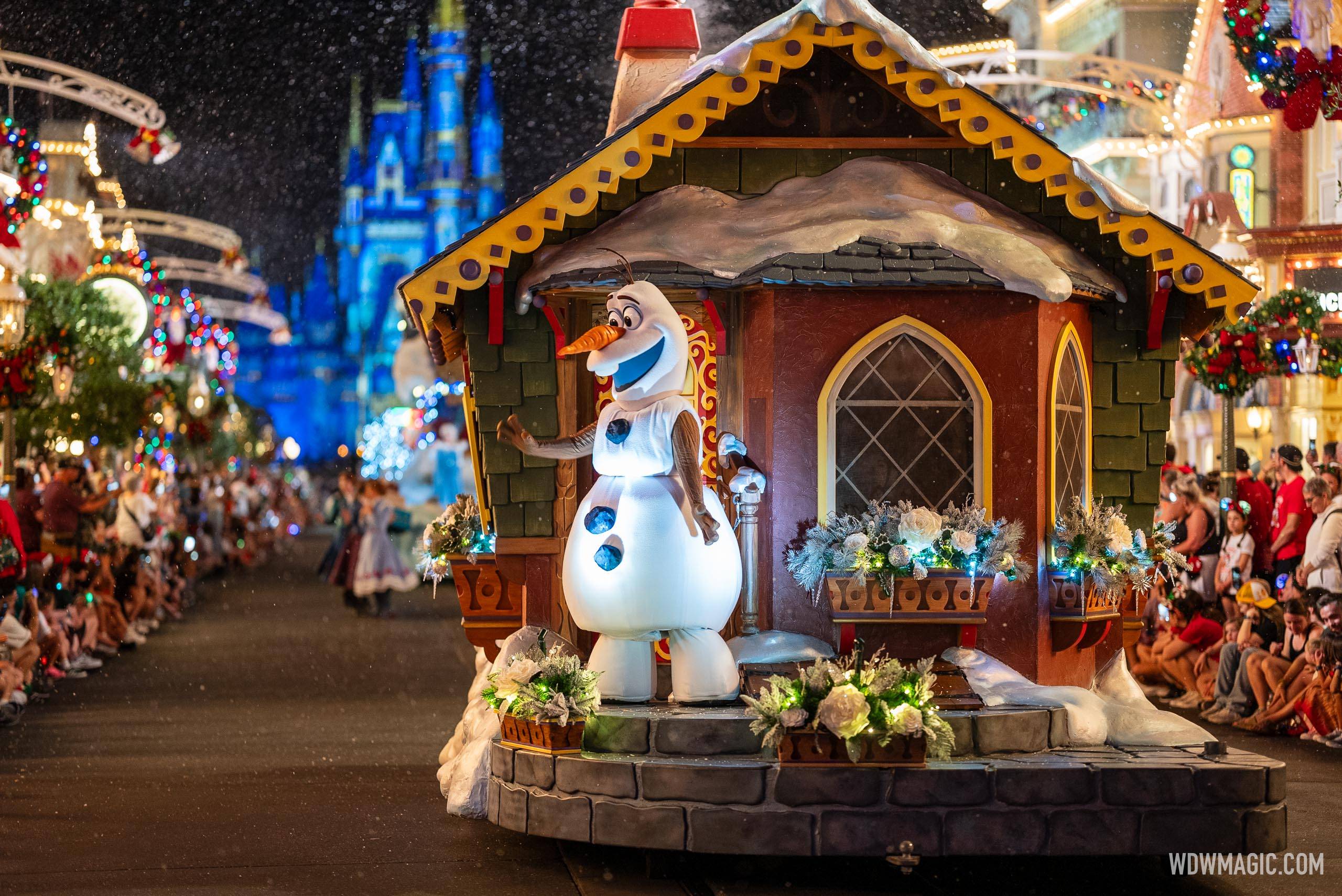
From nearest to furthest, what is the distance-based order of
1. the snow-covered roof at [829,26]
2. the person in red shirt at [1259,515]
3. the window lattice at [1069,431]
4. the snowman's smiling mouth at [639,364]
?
the snowman's smiling mouth at [639,364] < the snow-covered roof at [829,26] < the window lattice at [1069,431] < the person in red shirt at [1259,515]

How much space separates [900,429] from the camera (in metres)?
9.80

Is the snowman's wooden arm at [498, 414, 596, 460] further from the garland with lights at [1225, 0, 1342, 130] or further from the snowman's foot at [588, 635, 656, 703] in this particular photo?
the garland with lights at [1225, 0, 1342, 130]

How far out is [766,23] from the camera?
9.81 meters

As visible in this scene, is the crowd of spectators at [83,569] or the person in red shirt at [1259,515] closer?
the crowd of spectators at [83,569]

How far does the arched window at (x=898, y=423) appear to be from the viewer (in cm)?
980

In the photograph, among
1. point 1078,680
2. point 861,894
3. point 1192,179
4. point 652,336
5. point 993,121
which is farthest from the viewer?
point 1192,179

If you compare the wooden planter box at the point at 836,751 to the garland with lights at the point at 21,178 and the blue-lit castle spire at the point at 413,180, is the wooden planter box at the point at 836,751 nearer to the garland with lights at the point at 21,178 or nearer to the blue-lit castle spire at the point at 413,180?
the garland with lights at the point at 21,178

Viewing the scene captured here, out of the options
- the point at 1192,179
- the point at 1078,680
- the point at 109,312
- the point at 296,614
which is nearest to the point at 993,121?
the point at 1078,680

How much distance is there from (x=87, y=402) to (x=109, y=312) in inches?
55.1

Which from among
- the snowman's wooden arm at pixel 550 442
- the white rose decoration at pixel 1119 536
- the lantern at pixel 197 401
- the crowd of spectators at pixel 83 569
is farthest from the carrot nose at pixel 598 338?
the lantern at pixel 197 401

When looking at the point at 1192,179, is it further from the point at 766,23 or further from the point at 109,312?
the point at 766,23

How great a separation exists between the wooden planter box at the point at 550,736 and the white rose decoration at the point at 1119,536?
314 centimetres

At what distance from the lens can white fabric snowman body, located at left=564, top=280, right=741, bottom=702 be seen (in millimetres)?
9000

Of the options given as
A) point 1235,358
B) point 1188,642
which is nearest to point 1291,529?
point 1188,642
